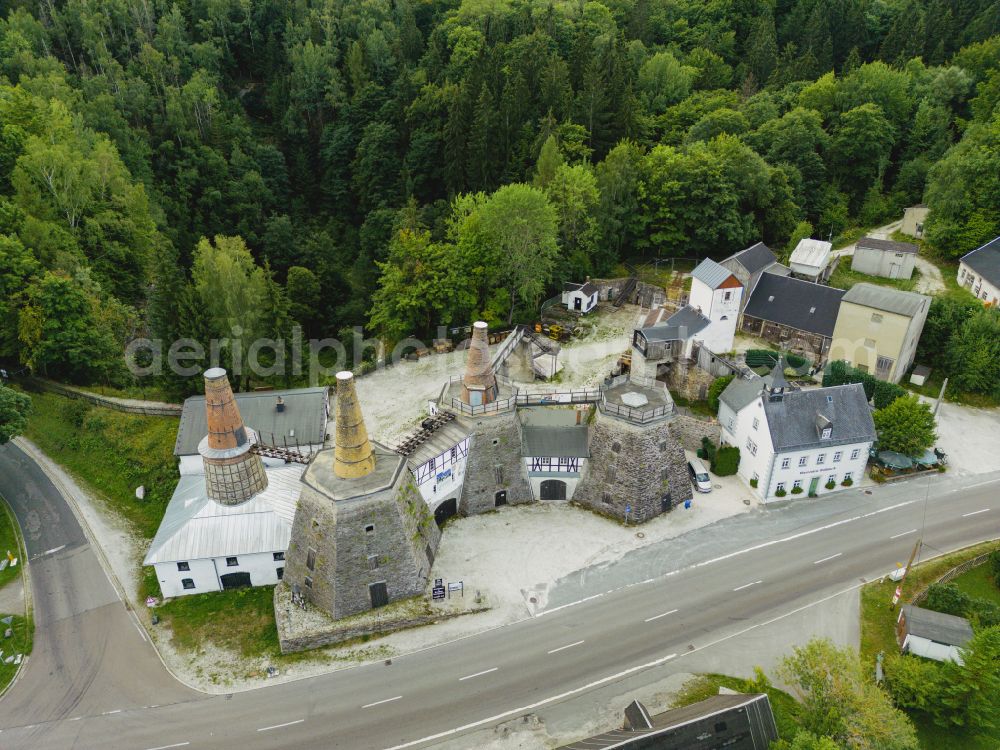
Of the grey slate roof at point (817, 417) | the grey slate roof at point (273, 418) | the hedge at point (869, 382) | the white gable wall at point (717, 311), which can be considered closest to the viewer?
the grey slate roof at point (817, 417)

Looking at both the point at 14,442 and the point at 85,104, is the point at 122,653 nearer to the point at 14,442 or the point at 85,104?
the point at 14,442

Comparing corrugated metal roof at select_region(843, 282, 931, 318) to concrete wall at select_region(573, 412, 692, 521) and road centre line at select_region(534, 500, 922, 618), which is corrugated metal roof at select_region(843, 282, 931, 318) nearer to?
road centre line at select_region(534, 500, 922, 618)

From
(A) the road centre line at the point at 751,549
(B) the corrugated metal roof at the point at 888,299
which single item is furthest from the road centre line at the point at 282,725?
(B) the corrugated metal roof at the point at 888,299

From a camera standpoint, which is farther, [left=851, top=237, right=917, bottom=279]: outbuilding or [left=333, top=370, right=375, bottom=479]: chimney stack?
[left=851, top=237, right=917, bottom=279]: outbuilding

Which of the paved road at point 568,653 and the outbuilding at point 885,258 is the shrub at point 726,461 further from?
the outbuilding at point 885,258

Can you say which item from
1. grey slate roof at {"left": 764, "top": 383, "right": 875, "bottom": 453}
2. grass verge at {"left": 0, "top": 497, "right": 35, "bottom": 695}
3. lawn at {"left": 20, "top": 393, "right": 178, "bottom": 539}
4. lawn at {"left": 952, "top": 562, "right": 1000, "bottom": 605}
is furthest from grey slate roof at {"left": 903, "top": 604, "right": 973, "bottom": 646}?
grass verge at {"left": 0, "top": 497, "right": 35, "bottom": 695}

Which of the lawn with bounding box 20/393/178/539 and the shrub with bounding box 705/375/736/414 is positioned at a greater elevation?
the shrub with bounding box 705/375/736/414
